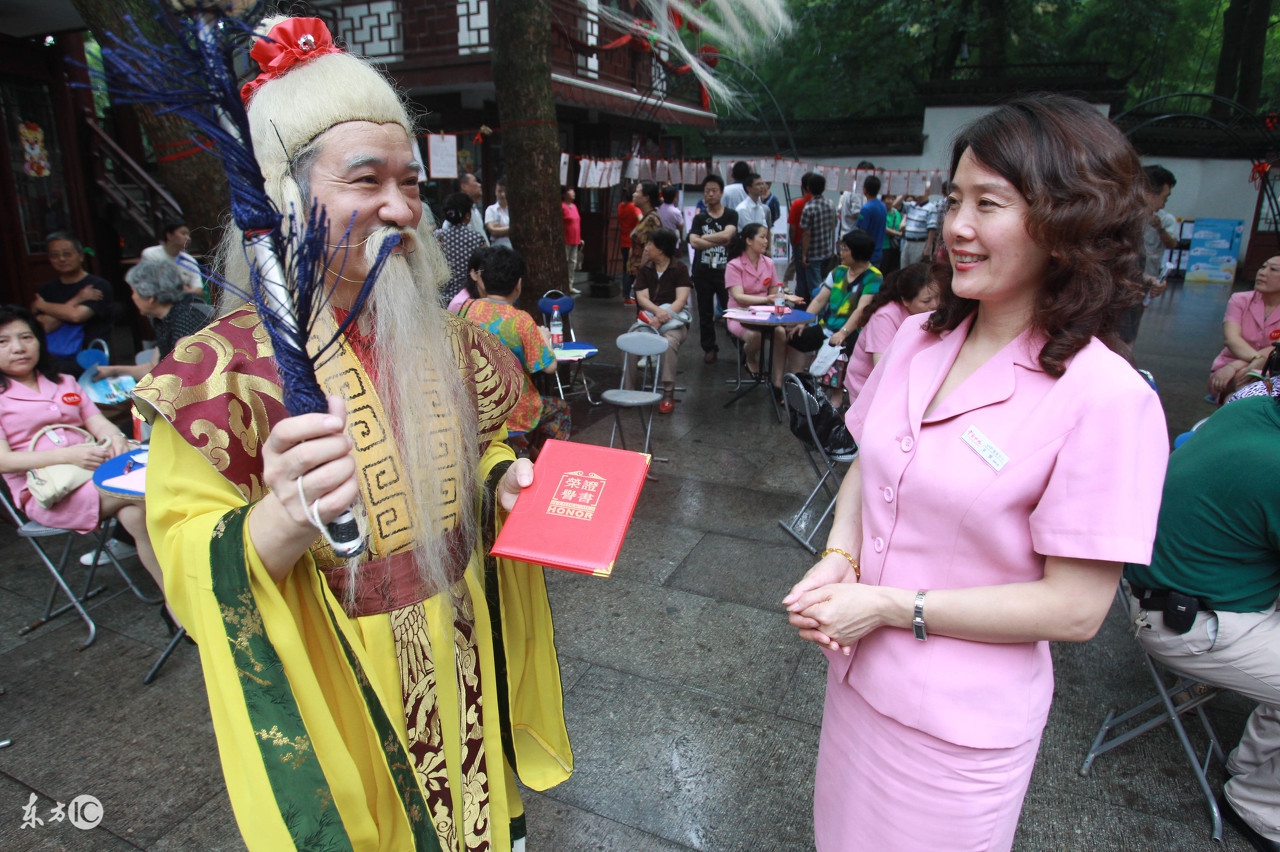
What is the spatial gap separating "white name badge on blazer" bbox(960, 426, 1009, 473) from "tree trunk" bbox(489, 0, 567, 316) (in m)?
5.14

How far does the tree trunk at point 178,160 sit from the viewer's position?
3145 mm

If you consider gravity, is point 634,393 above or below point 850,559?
below

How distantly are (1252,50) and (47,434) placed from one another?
72.9 ft

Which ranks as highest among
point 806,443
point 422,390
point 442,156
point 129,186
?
point 442,156

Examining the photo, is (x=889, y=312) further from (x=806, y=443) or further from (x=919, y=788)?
(x=919, y=788)

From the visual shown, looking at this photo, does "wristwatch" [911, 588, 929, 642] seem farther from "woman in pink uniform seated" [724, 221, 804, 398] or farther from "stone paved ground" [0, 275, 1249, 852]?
"woman in pink uniform seated" [724, 221, 804, 398]

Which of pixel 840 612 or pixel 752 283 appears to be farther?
pixel 752 283

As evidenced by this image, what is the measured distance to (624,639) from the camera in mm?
3184

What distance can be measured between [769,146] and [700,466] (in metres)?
15.7

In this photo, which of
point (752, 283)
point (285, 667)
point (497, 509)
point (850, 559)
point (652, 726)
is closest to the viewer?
point (285, 667)

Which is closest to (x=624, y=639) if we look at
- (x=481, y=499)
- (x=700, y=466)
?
(x=481, y=499)

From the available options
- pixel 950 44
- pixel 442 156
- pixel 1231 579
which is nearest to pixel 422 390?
pixel 1231 579

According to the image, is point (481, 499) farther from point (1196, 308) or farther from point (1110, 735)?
point (1196, 308)

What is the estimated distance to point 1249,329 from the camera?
15.1ft
